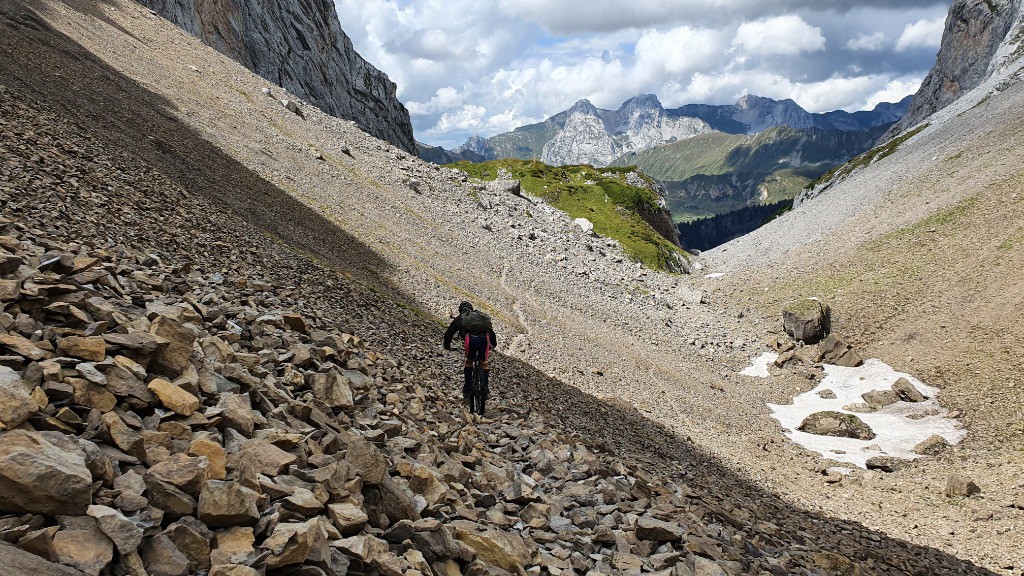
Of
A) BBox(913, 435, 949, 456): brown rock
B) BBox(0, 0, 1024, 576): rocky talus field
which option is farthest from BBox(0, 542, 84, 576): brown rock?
BBox(913, 435, 949, 456): brown rock

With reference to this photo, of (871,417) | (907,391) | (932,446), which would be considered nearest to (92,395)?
(932,446)

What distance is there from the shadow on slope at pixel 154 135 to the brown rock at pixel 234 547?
21553 millimetres

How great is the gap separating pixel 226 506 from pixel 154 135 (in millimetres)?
31347

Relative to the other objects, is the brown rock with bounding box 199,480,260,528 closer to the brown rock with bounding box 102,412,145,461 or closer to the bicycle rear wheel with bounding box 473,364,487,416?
the brown rock with bounding box 102,412,145,461

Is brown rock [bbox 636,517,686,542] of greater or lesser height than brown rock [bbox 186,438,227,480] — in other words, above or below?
above

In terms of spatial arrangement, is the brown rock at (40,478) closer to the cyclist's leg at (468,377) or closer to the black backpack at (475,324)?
the cyclist's leg at (468,377)

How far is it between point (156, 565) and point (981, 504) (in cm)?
2636

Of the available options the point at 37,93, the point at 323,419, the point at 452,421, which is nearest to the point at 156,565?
the point at 323,419

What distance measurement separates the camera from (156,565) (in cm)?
473

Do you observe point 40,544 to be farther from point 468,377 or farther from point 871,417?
point 871,417

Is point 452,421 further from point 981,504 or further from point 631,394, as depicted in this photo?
point 981,504

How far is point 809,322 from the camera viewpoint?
1606 inches

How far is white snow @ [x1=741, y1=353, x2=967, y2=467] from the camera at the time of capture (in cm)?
2612

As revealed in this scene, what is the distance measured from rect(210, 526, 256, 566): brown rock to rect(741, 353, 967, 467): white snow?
27969mm
